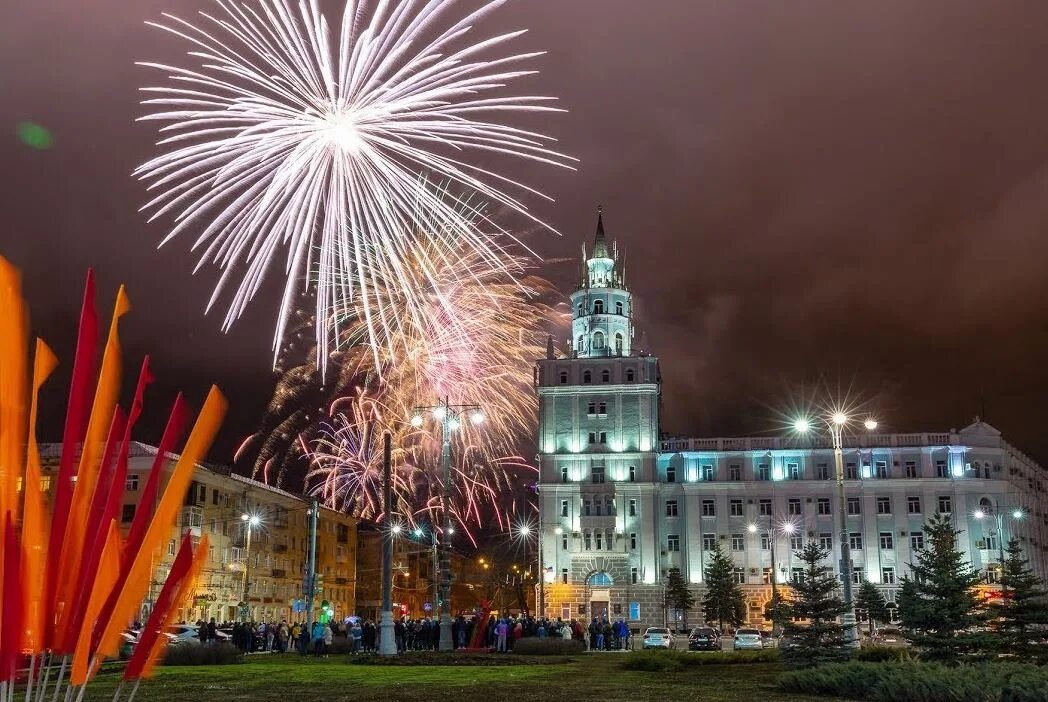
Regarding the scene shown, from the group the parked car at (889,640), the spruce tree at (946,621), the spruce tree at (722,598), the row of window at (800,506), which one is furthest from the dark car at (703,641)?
the spruce tree at (946,621)

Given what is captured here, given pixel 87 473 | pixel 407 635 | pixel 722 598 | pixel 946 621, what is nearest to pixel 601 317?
pixel 722 598

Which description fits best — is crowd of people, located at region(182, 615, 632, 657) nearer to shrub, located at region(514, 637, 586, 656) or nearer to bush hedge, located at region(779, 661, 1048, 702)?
shrub, located at region(514, 637, 586, 656)

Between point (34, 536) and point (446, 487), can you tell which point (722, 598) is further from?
point (34, 536)

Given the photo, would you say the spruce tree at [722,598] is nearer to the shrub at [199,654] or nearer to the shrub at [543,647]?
the shrub at [543,647]

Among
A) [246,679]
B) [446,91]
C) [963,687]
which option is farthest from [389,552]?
[963,687]

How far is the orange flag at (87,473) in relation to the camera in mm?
8242

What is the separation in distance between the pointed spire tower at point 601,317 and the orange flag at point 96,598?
81.4 meters

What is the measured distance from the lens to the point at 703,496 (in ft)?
285

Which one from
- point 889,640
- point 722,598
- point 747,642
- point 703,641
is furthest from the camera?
point 722,598

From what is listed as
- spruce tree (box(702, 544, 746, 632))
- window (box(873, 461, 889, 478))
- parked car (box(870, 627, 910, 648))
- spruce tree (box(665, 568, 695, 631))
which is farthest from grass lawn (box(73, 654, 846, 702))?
window (box(873, 461, 889, 478))

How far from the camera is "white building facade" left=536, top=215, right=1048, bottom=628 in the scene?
8338 centimetres

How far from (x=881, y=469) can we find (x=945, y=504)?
559 centimetres

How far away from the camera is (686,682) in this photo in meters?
24.4

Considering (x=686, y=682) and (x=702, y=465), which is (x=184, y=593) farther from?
(x=702, y=465)
